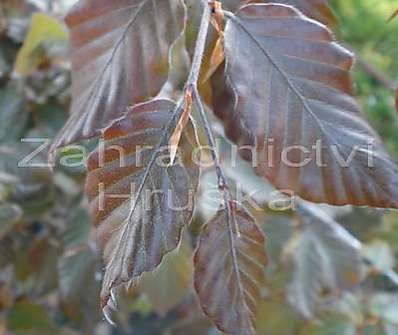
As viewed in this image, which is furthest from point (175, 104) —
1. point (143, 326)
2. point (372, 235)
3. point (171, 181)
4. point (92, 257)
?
point (143, 326)

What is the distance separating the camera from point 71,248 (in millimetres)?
924

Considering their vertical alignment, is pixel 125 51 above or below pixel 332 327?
above

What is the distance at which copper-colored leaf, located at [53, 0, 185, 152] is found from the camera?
0.51 meters

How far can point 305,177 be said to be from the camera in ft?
1.43

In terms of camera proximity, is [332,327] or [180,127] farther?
[332,327]

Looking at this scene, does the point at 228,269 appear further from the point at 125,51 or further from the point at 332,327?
the point at 332,327

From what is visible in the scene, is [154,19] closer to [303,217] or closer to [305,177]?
[305,177]

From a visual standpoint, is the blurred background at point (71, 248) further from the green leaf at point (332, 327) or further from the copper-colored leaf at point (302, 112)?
the copper-colored leaf at point (302, 112)

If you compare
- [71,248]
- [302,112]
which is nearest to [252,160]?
[302,112]

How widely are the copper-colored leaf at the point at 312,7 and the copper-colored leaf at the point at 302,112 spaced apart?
0.06 m

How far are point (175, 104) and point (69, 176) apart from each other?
530mm

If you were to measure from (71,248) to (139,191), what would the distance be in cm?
52

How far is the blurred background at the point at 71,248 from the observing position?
891 millimetres

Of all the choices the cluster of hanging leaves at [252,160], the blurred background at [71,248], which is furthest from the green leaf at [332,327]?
the cluster of hanging leaves at [252,160]
